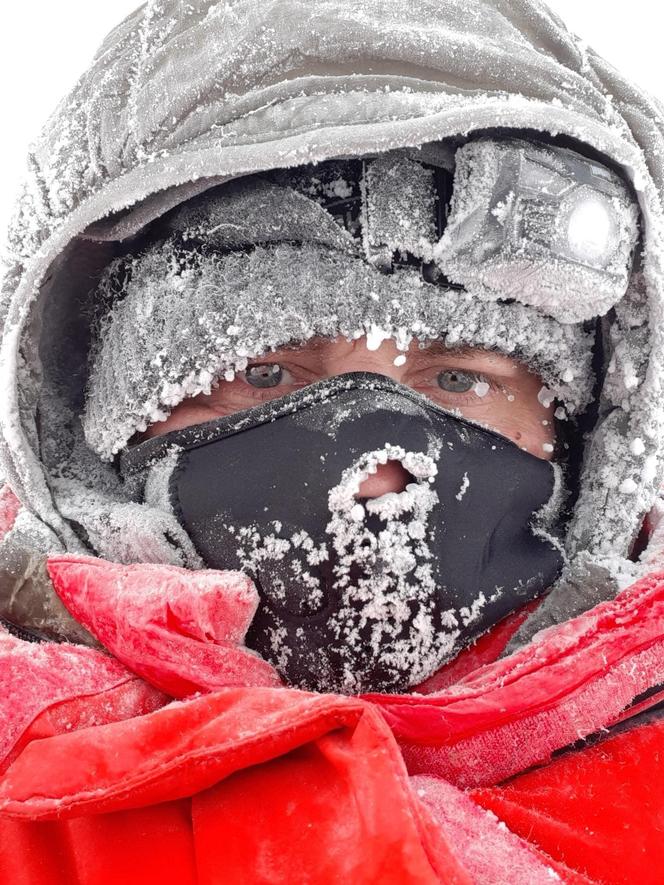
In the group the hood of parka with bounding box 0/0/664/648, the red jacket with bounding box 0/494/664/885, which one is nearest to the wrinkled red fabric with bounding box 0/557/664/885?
the red jacket with bounding box 0/494/664/885

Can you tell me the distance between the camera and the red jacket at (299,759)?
1065 mm

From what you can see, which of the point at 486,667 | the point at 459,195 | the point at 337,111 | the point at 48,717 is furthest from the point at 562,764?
the point at 337,111

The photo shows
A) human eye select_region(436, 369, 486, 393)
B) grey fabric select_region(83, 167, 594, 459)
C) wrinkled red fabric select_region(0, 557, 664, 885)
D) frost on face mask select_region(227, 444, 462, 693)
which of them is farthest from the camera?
human eye select_region(436, 369, 486, 393)

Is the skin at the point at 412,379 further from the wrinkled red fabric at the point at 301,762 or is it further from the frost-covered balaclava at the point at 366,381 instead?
the wrinkled red fabric at the point at 301,762

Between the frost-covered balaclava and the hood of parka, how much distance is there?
9 cm

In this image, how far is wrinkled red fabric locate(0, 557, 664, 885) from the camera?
1.06 meters

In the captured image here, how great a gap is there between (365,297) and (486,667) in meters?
0.75

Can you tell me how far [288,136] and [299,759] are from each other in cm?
110

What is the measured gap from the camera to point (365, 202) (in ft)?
5.32

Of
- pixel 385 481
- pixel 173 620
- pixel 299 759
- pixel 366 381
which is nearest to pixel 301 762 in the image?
pixel 299 759

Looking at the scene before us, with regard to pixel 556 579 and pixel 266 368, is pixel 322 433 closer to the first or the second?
pixel 266 368

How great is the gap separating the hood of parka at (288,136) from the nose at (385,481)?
388mm

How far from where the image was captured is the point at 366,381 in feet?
5.19

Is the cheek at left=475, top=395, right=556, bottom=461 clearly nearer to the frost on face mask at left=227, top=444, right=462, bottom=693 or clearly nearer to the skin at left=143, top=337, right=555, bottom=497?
the skin at left=143, top=337, right=555, bottom=497
